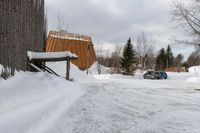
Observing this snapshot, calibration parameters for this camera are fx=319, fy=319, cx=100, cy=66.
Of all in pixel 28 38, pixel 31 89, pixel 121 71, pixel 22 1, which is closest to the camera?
pixel 31 89

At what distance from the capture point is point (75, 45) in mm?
50219

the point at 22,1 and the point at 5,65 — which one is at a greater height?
the point at 22,1

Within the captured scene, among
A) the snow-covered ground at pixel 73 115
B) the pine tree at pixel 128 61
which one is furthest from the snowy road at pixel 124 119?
the pine tree at pixel 128 61

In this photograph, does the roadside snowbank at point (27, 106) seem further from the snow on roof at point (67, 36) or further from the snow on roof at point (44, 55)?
the snow on roof at point (67, 36)

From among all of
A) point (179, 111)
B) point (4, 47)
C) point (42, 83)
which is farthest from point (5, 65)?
point (179, 111)

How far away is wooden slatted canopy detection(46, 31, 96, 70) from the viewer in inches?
1666

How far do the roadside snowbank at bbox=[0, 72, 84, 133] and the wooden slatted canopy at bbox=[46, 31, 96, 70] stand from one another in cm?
3221

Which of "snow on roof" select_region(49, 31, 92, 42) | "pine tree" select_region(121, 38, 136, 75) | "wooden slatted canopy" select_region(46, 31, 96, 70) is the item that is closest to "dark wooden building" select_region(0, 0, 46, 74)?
"snow on roof" select_region(49, 31, 92, 42)

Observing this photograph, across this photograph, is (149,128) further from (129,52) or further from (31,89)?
(129,52)

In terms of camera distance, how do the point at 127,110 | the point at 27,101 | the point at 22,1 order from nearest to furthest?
1. the point at 27,101
2. the point at 127,110
3. the point at 22,1

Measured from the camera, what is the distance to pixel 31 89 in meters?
9.17

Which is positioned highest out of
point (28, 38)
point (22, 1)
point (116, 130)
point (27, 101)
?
point (22, 1)

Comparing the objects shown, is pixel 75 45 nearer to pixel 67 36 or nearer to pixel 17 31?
pixel 67 36

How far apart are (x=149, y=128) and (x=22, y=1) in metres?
7.73
